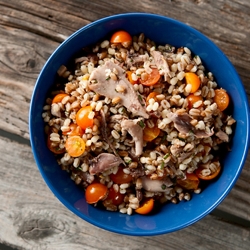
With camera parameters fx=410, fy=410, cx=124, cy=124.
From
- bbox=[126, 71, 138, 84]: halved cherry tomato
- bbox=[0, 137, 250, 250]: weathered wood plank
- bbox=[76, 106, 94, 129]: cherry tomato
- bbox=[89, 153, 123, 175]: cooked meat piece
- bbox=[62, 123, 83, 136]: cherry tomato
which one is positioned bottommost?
bbox=[0, 137, 250, 250]: weathered wood plank

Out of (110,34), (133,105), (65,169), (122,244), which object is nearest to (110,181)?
(65,169)

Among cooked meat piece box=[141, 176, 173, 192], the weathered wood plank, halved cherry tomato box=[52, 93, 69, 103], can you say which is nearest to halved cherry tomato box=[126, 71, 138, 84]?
halved cherry tomato box=[52, 93, 69, 103]

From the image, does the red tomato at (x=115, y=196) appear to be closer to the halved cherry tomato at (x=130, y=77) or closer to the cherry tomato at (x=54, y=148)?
the cherry tomato at (x=54, y=148)

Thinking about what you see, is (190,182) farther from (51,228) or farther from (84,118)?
(51,228)

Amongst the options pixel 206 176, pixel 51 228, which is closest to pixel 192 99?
pixel 206 176

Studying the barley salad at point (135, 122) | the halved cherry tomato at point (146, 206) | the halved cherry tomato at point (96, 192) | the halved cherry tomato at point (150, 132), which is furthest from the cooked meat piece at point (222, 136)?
the halved cherry tomato at point (96, 192)

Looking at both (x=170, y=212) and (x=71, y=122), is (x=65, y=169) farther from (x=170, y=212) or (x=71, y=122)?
(x=170, y=212)

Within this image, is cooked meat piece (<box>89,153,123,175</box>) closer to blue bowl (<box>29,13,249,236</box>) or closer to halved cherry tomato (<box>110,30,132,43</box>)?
blue bowl (<box>29,13,249,236</box>)
